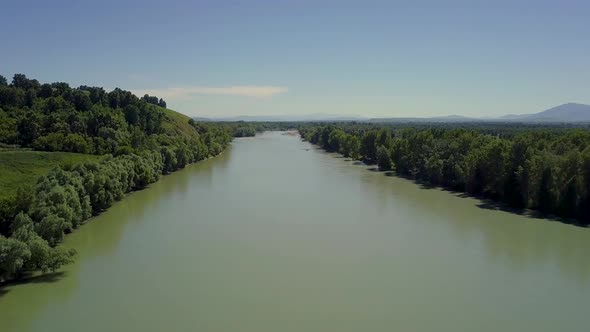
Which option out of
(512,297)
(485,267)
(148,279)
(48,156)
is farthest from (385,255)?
(48,156)

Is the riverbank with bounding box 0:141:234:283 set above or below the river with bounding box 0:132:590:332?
above

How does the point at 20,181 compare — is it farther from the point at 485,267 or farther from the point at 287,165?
the point at 287,165

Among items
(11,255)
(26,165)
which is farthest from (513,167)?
(26,165)

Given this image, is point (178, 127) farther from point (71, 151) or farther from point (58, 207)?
point (58, 207)

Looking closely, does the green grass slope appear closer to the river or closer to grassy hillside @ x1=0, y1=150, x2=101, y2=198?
→ grassy hillside @ x1=0, y1=150, x2=101, y2=198

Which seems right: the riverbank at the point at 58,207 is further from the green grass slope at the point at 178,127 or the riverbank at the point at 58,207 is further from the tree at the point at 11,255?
the green grass slope at the point at 178,127

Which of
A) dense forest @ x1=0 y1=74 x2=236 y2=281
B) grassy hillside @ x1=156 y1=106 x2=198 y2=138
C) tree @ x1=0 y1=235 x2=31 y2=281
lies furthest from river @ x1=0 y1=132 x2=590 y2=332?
grassy hillside @ x1=156 y1=106 x2=198 y2=138
